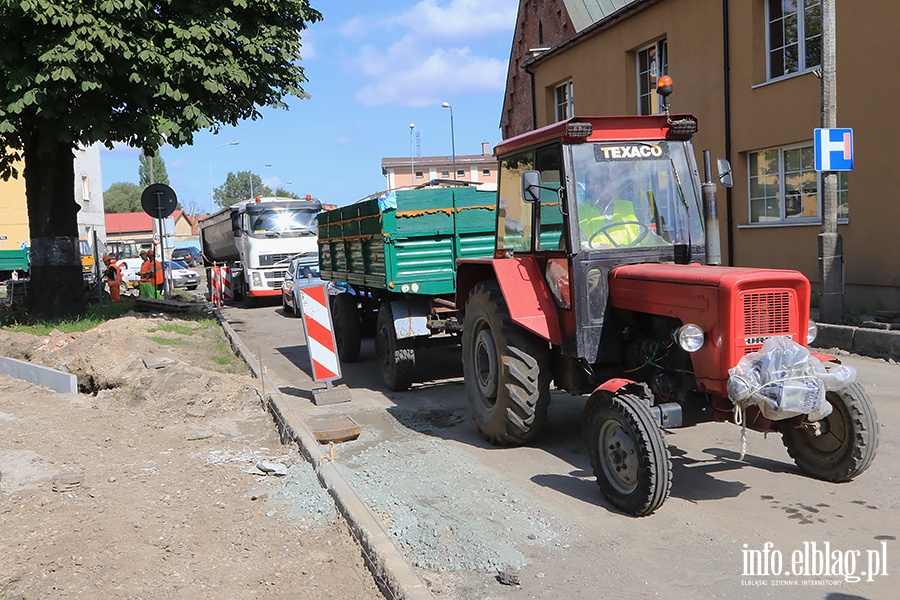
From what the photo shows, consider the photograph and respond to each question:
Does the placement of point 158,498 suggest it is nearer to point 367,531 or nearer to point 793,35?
point 367,531

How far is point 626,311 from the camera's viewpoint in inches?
228

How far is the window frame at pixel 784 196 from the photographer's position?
14.0m

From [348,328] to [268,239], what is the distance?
1373cm

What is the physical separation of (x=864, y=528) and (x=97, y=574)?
4.22 m

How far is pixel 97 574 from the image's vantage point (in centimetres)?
421

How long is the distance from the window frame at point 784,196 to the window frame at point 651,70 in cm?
350

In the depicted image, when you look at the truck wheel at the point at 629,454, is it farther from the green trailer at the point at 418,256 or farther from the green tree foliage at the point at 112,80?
the green tree foliage at the point at 112,80

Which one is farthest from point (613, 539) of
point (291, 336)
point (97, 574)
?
point (291, 336)

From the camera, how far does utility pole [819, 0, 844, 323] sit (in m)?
12.0

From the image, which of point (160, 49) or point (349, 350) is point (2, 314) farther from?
point (349, 350)

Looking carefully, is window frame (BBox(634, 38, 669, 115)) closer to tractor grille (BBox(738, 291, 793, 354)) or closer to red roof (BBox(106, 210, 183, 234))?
tractor grille (BBox(738, 291, 793, 354))

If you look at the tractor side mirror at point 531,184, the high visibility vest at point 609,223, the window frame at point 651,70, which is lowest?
the high visibility vest at point 609,223

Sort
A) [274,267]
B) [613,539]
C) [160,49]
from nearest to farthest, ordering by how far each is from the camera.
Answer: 1. [613,539]
2. [160,49]
3. [274,267]

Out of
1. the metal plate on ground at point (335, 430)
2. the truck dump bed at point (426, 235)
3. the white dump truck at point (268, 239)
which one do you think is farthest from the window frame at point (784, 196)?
the white dump truck at point (268, 239)
